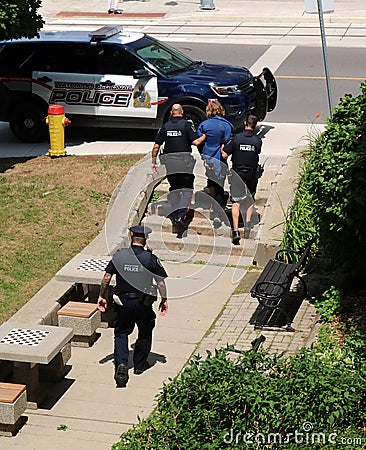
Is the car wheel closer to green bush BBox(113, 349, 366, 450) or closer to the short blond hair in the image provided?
the short blond hair

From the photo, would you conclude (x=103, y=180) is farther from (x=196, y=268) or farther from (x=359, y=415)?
(x=359, y=415)

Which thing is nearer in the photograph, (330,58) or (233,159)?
Result: (233,159)

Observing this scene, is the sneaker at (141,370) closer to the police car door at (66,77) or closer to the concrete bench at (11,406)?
the concrete bench at (11,406)

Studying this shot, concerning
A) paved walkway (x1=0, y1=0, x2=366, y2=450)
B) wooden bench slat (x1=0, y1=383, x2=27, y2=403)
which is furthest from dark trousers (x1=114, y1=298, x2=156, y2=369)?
wooden bench slat (x1=0, y1=383, x2=27, y2=403)

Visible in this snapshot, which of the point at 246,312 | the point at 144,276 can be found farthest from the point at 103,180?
the point at 144,276

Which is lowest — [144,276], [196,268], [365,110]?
[196,268]

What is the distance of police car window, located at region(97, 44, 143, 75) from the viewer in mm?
17094

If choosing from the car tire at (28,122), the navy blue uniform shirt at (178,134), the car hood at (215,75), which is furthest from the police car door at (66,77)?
the navy blue uniform shirt at (178,134)

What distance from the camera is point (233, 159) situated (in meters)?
12.8

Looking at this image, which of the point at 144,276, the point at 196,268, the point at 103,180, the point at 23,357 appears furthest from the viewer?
the point at 103,180

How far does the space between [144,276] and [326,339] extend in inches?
76.0

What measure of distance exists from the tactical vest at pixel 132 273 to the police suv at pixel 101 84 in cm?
759

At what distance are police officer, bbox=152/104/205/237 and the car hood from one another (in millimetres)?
3729

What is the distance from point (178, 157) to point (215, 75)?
14.6 ft
